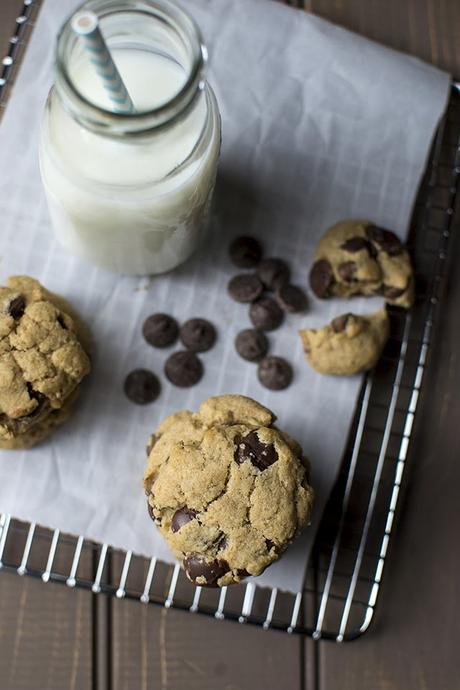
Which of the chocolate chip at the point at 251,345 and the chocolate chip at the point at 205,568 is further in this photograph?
the chocolate chip at the point at 251,345

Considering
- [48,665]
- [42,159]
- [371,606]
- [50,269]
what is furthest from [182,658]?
[42,159]

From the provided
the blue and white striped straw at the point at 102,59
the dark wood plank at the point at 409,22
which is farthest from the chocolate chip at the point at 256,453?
the dark wood plank at the point at 409,22

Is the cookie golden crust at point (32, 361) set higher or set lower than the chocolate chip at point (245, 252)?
lower

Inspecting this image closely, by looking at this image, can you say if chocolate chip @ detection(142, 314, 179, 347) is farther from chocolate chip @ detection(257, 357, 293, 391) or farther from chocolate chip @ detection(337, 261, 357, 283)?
chocolate chip @ detection(337, 261, 357, 283)

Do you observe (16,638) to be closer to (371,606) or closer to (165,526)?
(165,526)

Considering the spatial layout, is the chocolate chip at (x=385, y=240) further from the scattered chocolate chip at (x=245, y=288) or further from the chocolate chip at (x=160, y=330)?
the chocolate chip at (x=160, y=330)
